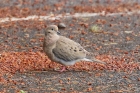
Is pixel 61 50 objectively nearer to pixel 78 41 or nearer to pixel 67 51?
pixel 67 51

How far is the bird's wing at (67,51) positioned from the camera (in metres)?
8.88

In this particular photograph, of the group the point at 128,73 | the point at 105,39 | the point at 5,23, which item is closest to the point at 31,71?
the point at 128,73

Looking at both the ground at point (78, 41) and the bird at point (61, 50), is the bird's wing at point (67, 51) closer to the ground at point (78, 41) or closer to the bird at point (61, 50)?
the bird at point (61, 50)

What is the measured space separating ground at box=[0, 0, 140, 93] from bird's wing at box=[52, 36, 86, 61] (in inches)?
9.4

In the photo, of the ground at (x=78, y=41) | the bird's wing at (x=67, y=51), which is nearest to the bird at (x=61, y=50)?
the bird's wing at (x=67, y=51)

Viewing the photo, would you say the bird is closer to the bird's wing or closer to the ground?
the bird's wing

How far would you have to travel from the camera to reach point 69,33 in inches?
470

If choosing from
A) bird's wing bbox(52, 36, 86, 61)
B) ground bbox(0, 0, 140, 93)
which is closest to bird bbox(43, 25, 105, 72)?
→ bird's wing bbox(52, 36, 86, 61)

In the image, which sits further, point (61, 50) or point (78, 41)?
point (78, 41)

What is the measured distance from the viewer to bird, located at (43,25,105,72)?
8875 millimetres

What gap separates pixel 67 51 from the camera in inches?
352

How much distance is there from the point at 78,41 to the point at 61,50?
2.49m

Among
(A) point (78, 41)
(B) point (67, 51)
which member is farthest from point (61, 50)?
(A) point (78, 41)

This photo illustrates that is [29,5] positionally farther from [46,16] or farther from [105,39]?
[105,39]
